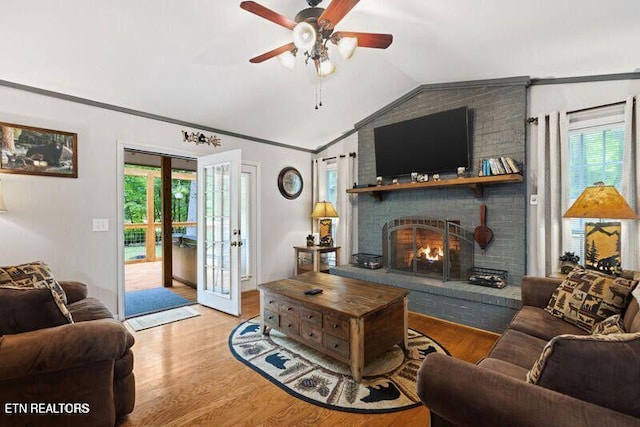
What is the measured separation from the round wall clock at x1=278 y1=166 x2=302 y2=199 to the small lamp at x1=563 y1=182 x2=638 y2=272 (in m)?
3.68

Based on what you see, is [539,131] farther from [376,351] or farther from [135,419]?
[135,419]

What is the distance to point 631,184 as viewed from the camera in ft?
8.46

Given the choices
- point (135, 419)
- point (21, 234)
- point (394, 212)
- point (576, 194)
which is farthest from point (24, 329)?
point (576, 194)

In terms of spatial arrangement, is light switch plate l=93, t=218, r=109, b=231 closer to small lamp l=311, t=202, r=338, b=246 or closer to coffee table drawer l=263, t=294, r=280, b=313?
coffee table drawer l=263, t=294, r=280, b=313

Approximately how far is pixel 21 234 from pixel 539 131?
5188 millimetres

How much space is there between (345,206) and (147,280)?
383 centimetres

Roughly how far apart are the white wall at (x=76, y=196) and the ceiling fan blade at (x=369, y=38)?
8.36 ft

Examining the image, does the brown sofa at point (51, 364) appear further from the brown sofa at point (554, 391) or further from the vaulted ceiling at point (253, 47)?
the vaulted ceiling at point (253, 47)

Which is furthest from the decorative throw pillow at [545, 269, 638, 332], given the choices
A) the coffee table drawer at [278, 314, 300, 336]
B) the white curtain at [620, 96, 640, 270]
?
the coffee table drawer at [278, 314, 300, 336]

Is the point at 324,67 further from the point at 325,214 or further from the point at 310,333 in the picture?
the point at 325,214

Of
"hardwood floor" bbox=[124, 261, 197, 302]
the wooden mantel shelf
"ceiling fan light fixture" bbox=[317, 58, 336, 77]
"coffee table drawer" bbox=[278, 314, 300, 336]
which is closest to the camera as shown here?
"ceiling fan light fixture" bbox=[317, 58, 336, 77]

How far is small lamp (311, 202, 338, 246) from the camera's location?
184 inches

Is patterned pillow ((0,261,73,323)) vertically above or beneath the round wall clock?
beneath

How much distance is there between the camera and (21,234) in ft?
8.83
